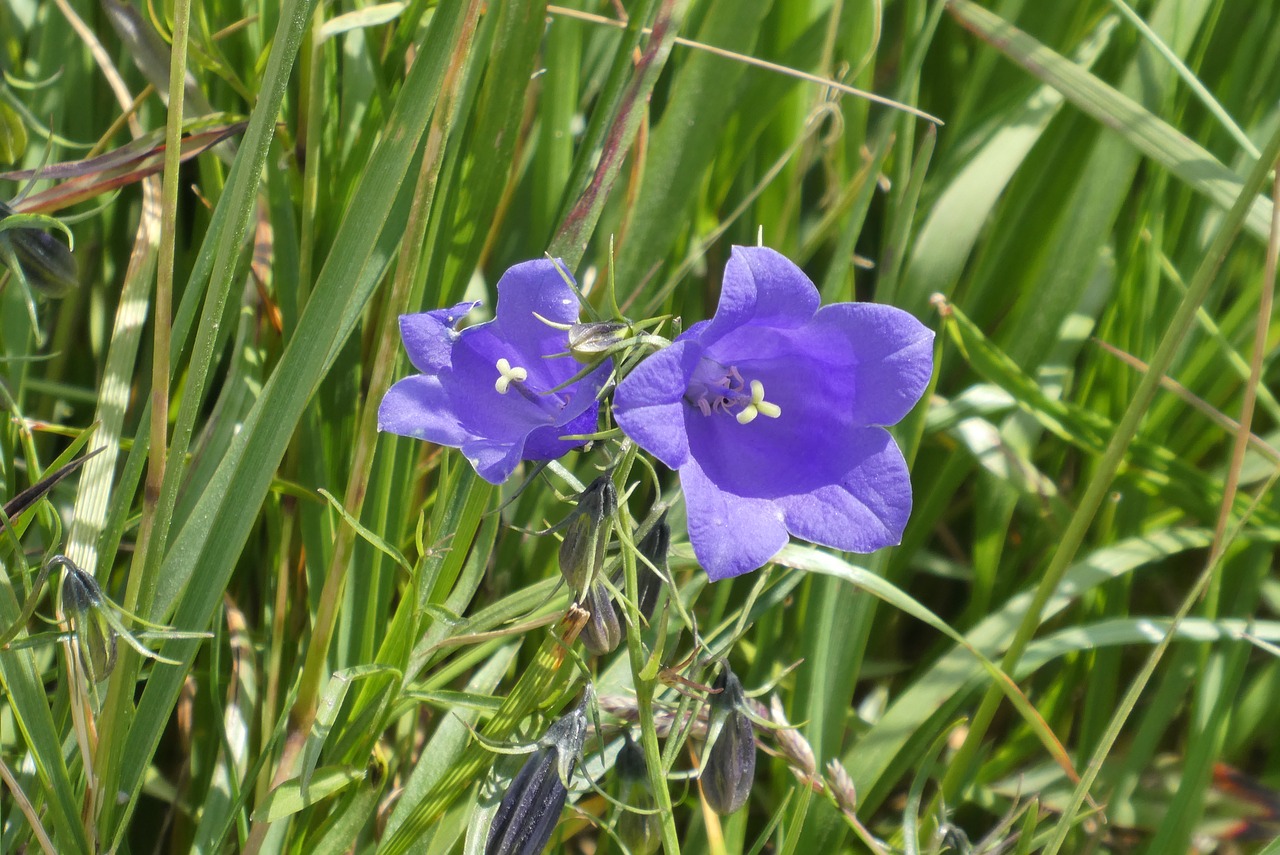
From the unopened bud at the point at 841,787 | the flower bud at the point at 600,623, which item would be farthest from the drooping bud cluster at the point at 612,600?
the unopened bud at the point at 841,787

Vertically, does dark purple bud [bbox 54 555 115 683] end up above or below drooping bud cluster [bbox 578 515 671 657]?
A: below

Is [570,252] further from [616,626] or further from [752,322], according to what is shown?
[616,626]

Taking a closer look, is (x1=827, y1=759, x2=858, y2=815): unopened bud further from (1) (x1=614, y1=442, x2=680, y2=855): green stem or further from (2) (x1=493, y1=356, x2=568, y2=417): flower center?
(2) (x1=493, y1=356, x2=568, y2=417): flower center

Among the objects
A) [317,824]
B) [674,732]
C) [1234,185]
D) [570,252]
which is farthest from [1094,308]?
[317,824]

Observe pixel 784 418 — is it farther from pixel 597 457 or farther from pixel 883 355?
pixel 597 457

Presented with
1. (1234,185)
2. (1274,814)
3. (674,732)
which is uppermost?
(1234,185)

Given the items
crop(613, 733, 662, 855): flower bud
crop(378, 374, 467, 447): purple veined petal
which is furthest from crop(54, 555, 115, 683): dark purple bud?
crop(613, 733, 662, 855): flower bud
